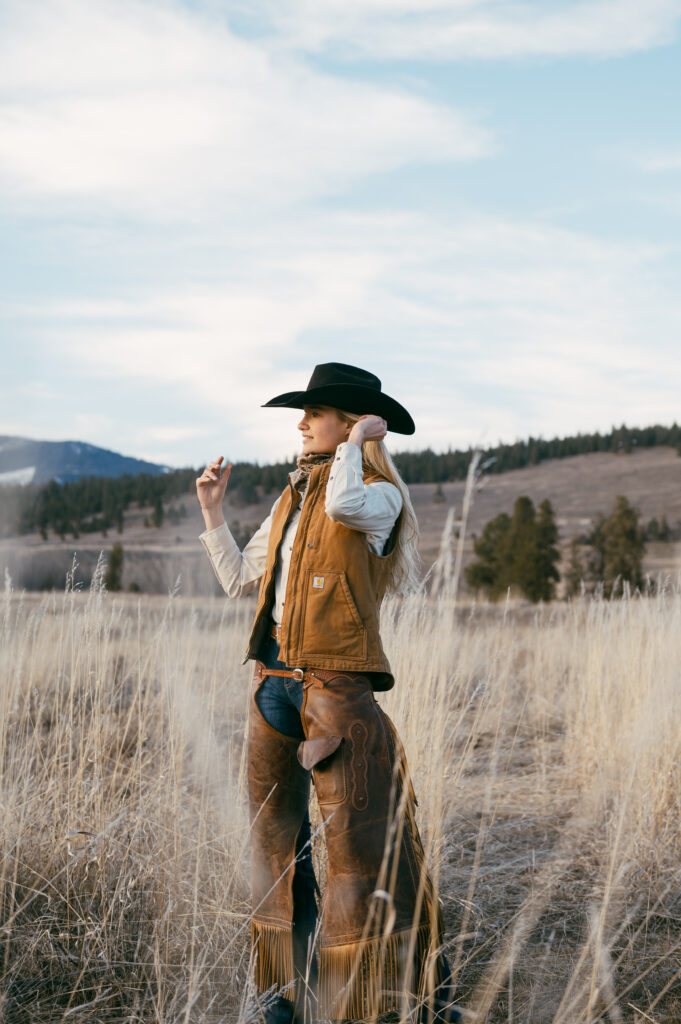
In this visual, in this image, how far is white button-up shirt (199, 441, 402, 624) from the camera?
2045mm

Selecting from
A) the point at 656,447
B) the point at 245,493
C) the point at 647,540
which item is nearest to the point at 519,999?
the point at 647,540

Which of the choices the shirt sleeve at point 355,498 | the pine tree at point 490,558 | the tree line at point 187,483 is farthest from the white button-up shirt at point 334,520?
the tree line at point 187,483

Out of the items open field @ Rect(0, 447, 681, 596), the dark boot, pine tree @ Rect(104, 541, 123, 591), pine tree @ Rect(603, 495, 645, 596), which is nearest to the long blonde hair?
the dark boot

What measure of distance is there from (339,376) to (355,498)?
496 millimetres

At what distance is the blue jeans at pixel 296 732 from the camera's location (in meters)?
2.31

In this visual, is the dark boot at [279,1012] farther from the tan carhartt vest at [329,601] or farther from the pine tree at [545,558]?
the pine tree at [545,558]

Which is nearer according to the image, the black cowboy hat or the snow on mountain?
the black cowboy hat

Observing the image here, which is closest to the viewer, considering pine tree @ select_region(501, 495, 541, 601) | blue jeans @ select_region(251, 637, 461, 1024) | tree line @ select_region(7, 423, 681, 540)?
blue jeans @ select_region(251, 637, 461, 1024)

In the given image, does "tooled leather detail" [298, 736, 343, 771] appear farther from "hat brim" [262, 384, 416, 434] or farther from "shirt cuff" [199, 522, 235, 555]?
"hat brim" [262, 384, 416, 434]

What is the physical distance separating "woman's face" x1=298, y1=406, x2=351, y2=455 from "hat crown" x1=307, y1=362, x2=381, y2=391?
0.25 ft

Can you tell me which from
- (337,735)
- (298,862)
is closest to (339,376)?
(337,735)

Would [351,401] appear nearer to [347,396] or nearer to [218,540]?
[347,396]

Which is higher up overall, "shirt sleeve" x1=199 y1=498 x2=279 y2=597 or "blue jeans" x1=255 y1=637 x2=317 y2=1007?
"shirt sleeve" x1=199 y1=498 x2=279 y2=597

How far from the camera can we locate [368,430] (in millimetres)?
2223
